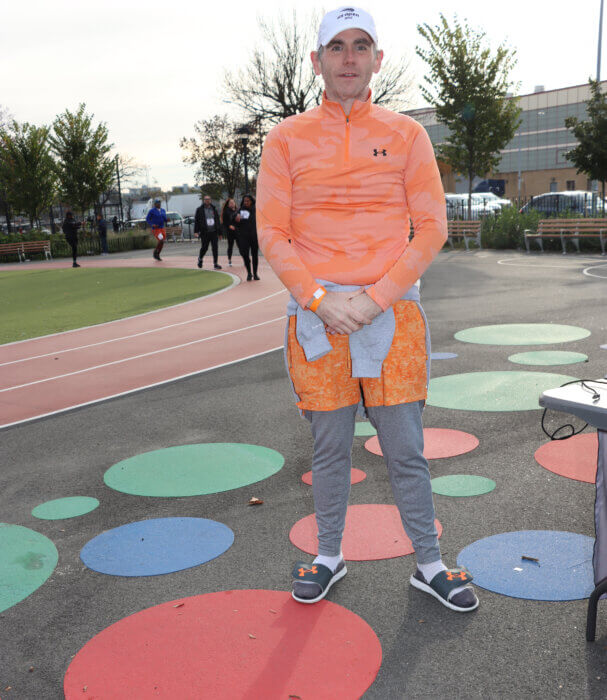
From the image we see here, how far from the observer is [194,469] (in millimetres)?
4641

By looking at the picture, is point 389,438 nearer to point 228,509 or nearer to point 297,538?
point 297,538

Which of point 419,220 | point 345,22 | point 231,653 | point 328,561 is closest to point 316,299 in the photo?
point 419,220

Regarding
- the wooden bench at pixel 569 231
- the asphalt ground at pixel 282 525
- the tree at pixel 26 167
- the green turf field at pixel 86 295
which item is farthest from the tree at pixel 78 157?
the asphalt ground at pixel 282 525

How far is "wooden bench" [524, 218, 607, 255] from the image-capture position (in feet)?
65.4

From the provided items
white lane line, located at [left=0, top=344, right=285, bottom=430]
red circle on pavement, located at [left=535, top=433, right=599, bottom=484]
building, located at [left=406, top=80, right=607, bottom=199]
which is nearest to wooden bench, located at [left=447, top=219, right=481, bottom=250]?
white lane line, located at [left=0, top=344, right=285, bottom=430]

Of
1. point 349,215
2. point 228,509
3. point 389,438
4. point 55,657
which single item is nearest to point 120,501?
point 228,509

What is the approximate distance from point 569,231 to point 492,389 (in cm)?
1607

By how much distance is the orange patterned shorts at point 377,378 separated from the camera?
8.86 ft

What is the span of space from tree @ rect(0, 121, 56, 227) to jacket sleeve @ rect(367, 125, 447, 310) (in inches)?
1442

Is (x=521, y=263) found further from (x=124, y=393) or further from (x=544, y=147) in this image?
(x=544, y=147)

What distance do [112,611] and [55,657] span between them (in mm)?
329

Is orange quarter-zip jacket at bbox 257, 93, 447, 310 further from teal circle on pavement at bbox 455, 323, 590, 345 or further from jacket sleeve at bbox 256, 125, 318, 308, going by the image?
teal circle on pavement at bbox 455, 323, 590, 345

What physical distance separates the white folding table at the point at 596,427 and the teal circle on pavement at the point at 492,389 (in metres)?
2.96

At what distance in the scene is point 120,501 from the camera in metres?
4.16
